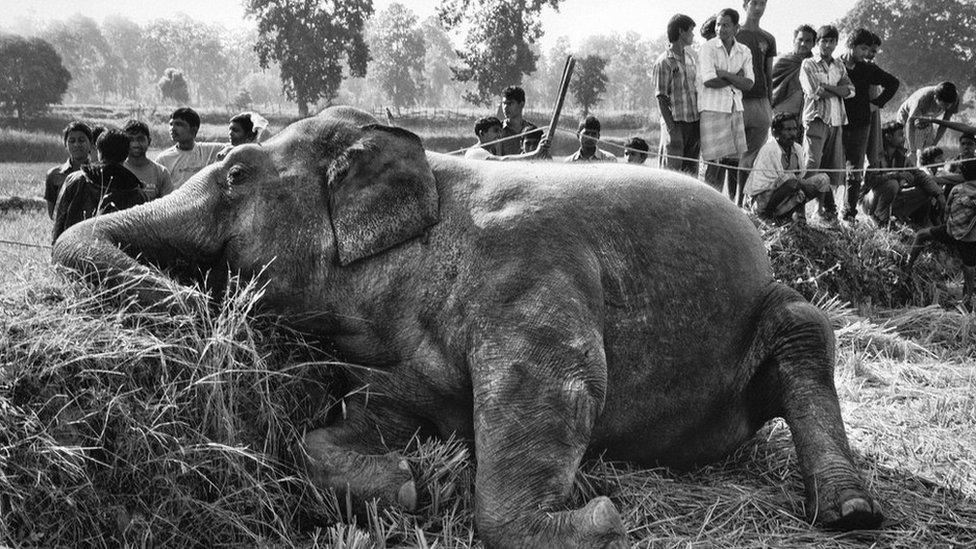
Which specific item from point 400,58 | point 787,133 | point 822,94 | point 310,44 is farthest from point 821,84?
point 400,58

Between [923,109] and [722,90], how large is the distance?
4.97m

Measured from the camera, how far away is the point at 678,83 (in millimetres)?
8148

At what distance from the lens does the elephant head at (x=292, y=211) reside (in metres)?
3.00

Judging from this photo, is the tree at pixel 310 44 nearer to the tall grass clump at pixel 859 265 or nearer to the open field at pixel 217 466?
the tall grass clump at pixel 859 265

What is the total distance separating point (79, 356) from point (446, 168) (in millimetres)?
1424

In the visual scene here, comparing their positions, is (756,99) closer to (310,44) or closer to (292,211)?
(292,211)

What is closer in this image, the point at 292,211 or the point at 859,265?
the point at 292,211

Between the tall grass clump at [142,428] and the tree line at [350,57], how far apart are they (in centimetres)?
4515

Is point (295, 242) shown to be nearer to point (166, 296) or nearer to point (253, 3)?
point (166, 296)

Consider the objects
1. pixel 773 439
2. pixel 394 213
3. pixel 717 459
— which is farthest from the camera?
pixel 773 439

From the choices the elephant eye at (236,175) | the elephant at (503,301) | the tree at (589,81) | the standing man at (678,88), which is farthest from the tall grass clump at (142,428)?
the tree at (589,81)

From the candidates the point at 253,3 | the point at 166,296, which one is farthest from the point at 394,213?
the point at 253,3

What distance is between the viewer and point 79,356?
8.25ft

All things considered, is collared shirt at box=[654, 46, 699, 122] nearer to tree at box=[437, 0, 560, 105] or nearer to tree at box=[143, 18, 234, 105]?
tree at box=[437, 0, 560, 105]
